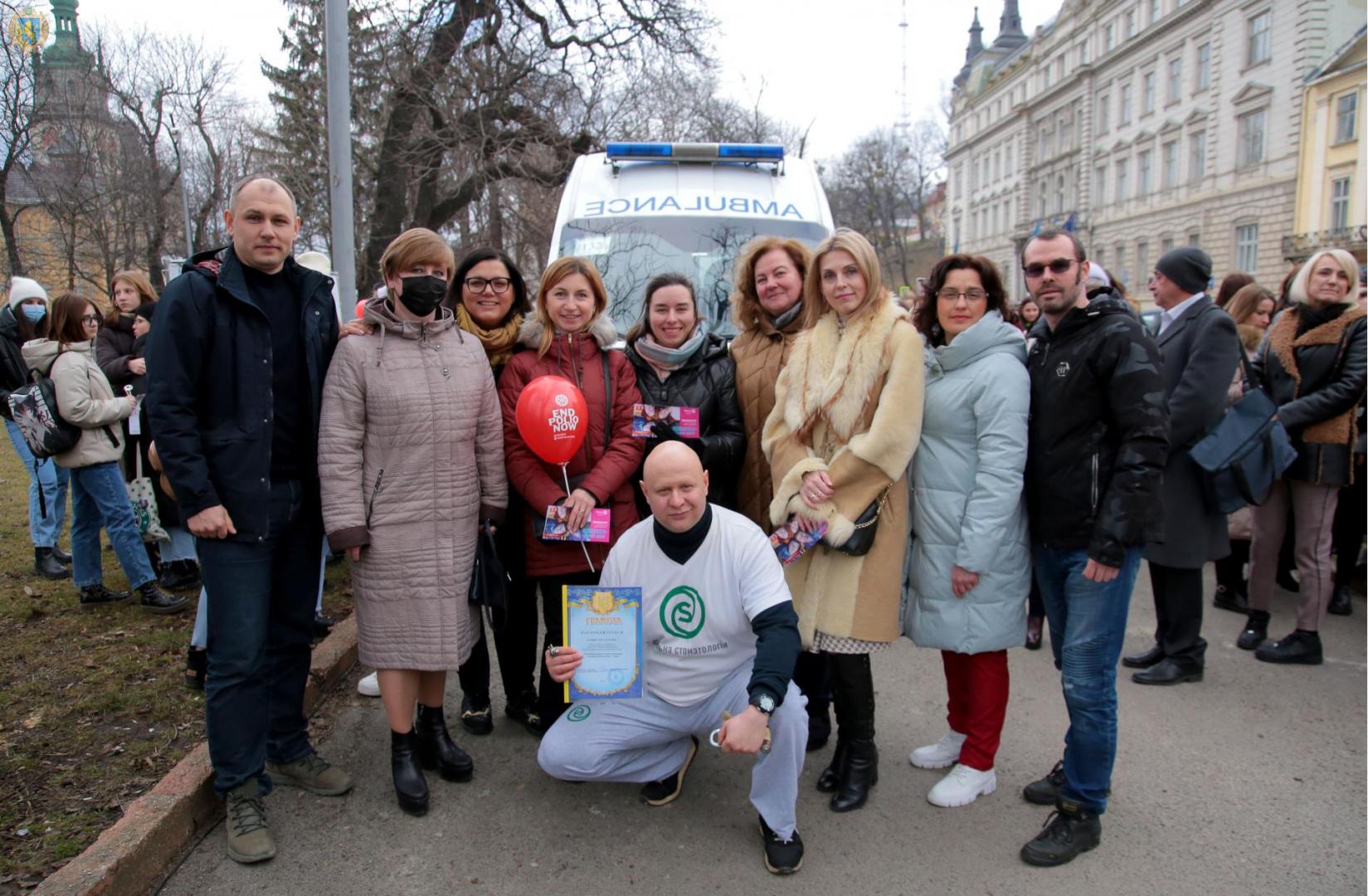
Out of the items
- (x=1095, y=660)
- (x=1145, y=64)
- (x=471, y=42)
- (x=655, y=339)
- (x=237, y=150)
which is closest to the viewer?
(x=1095, y=660)

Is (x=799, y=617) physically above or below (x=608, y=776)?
above

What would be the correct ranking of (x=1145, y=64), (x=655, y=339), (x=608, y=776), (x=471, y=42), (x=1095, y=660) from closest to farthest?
(x=1095, y=660) → (x=608, y=776) → (x=655, y=339) → (x=471, y=42) → (x=1145, y=64)

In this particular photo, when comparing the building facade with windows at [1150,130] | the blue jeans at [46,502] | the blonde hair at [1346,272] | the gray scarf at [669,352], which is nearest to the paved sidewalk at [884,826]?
the gray scarf at [669,352]

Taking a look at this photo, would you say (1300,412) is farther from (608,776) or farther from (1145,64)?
(1145,64)

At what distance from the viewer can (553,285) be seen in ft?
12.0

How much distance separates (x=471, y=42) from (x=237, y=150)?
20.0m

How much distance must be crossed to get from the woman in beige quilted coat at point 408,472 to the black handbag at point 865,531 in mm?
1424

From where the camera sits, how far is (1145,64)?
51219mm

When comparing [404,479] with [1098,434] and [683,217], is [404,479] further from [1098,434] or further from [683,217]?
[683,217]

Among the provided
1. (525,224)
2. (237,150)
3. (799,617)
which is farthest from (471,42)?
(237,150)

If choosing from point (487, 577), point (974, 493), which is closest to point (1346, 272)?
point (974, 493)

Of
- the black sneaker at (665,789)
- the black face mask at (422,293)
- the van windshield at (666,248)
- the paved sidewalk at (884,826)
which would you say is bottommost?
the paved sidewalk at (884,826)

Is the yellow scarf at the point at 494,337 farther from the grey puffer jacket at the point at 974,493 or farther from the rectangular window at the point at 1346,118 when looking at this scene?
the rectangular window at the point at 1346,118

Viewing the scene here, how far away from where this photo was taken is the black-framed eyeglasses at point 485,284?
3.84m
